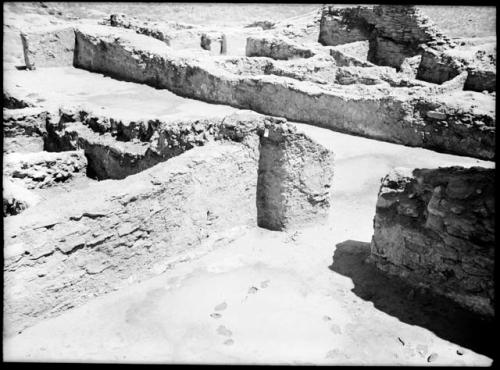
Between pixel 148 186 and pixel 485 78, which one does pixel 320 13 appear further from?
pixel 148 186

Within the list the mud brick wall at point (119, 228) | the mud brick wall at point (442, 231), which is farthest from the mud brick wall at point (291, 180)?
the mud brick wall at point (442, 231)

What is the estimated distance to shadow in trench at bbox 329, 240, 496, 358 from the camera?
14.0 feet

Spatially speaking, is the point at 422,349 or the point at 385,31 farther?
the point at 385,31

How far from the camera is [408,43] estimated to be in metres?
17.4

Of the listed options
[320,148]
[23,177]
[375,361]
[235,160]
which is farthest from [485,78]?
[23,177]

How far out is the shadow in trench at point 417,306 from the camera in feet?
14.0

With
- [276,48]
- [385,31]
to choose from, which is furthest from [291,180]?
[385,31]

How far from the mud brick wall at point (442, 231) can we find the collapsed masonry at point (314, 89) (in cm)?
500

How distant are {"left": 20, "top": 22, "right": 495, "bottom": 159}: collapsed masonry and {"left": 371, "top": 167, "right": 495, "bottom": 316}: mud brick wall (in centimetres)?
500

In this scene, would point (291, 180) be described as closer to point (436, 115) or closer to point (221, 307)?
point (221, 307)

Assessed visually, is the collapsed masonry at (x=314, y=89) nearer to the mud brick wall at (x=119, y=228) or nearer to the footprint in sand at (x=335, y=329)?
the mud brick wall at (x=119, y=228)

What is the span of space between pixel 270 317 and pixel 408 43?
1597 centimetres

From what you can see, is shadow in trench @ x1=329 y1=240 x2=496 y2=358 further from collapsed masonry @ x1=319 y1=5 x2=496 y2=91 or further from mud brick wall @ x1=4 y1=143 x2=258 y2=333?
collapsed masonry @ x1=319 y1=5 x2=496 y2=91

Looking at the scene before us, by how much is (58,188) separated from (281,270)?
4.31 metres
